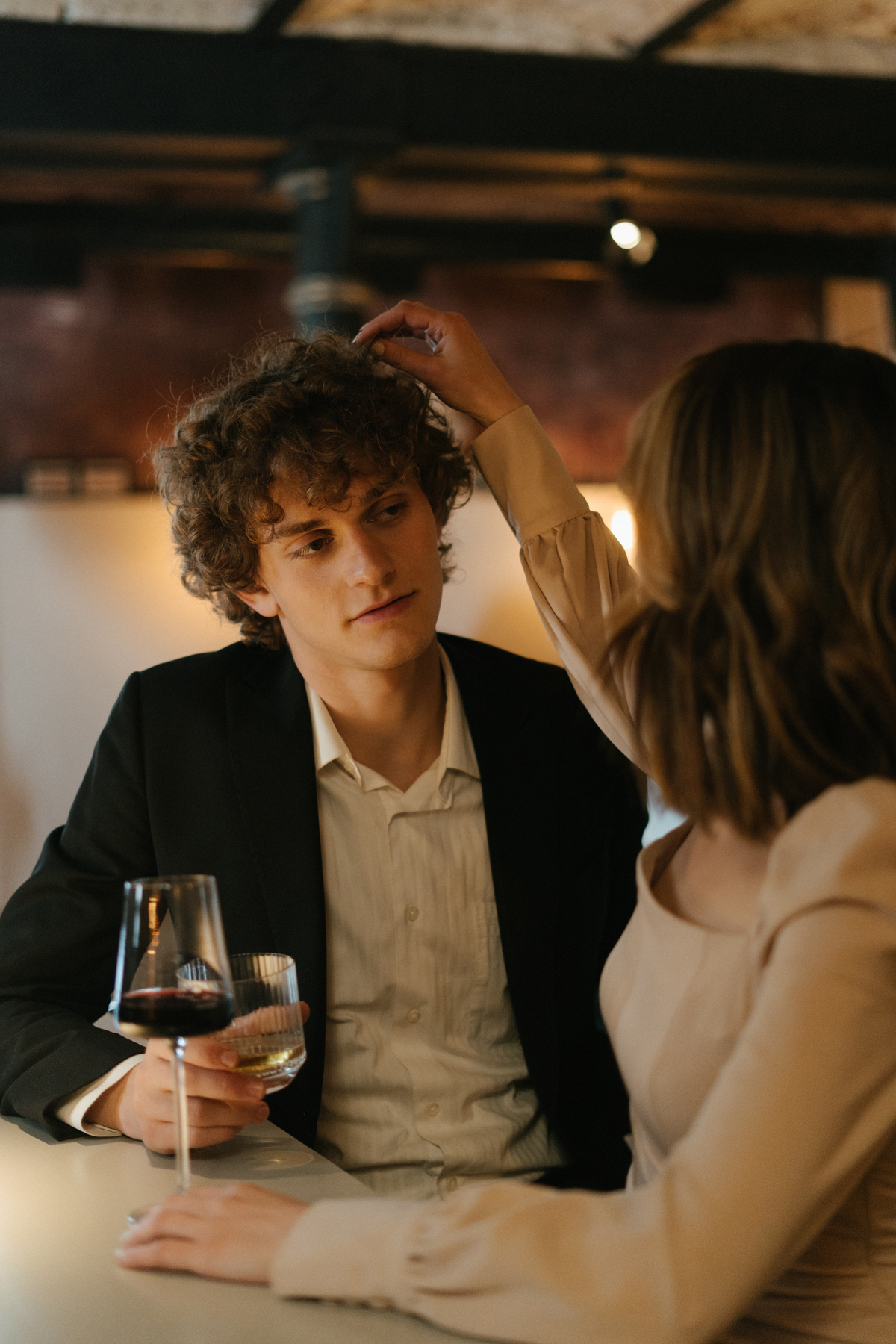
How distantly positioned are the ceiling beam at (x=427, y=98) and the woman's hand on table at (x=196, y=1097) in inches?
136

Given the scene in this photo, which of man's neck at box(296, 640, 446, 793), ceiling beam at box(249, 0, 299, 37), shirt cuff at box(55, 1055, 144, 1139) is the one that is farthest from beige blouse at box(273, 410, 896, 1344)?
ceiling beam at box(249, 0, 299, 37)

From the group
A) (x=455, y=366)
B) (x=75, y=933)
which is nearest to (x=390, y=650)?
(x=455, y=366)

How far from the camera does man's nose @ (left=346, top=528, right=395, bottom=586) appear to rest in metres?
1.72

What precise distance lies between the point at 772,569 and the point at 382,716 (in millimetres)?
979

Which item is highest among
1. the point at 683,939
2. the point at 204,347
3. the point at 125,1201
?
the point at 204,347

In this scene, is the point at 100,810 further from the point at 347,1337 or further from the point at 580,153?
the point at 580,153

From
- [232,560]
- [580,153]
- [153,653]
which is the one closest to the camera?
[232,560]

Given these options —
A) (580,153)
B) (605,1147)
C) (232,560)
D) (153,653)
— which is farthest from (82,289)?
(605,1147)

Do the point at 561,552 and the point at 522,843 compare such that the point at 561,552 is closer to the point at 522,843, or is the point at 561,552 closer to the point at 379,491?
the point at 379,491

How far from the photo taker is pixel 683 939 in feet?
3.47

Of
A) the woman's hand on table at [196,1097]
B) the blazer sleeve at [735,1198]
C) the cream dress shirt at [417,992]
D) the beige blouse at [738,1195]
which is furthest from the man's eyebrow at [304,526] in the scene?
the blazer sleeve at [735,1198]

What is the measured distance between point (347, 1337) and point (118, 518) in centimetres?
277

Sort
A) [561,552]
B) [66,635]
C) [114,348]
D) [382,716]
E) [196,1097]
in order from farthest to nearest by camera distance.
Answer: [114,348]
[66,635]
[382,716]
[561,552]
[196,1097]

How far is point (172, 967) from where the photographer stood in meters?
1.11
